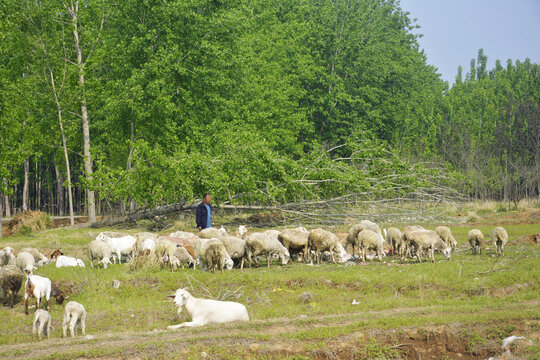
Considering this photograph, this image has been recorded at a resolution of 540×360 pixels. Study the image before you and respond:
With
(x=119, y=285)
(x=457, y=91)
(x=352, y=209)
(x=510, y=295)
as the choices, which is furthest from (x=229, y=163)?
(x=457, y=91)

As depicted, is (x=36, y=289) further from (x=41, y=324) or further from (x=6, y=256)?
(x=6, y=256)

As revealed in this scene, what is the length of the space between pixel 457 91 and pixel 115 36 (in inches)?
2184

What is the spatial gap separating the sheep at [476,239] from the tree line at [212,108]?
9.06 metres

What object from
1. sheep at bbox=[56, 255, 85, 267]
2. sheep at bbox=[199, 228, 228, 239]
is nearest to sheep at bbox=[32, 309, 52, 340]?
sheep at bbox=[56, 255, 85, 267]

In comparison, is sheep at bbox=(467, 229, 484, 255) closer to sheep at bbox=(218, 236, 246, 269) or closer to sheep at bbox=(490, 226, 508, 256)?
sheep at bbox=(490, 226, 508, 256)

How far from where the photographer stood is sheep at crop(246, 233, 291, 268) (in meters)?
17.0

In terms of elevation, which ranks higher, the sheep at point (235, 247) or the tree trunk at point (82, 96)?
the tree trunk at point (82, 96)

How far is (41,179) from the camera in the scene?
5009 centimetres

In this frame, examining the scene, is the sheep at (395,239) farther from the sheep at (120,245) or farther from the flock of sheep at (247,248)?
the sheep at (120,245)

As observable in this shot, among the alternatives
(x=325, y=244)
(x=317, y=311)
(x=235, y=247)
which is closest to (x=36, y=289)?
A: (x=317, y=311)

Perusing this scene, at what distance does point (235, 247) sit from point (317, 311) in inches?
204

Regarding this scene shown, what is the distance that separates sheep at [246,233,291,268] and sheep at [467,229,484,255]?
548cm

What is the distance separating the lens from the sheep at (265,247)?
669 inches

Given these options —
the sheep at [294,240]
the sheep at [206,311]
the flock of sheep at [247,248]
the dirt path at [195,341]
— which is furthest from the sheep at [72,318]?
the sheep at [294,240]
